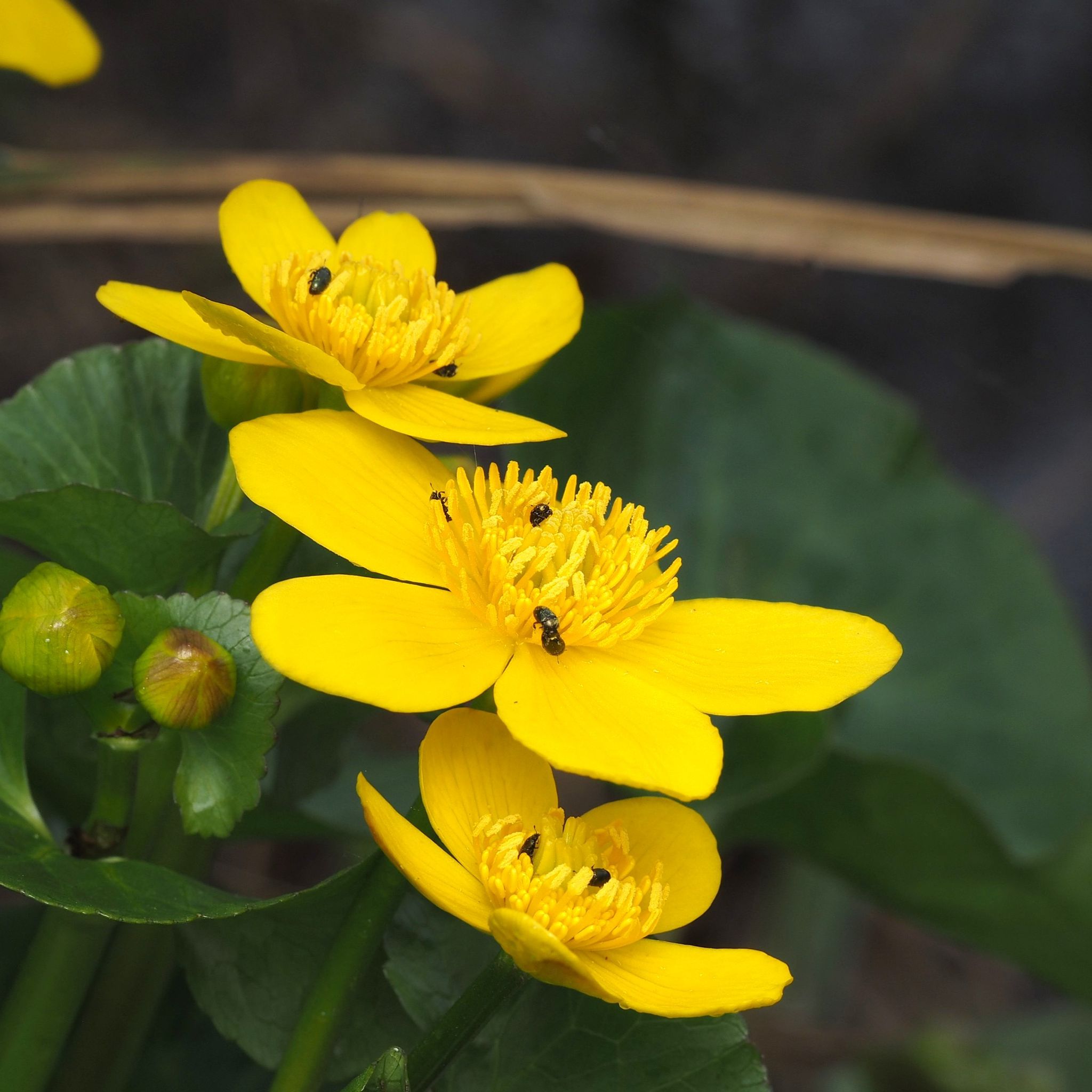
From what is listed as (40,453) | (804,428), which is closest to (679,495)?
(804,428)

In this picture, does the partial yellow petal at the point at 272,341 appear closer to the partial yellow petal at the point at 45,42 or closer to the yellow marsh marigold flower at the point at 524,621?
the yellow marsh marigold flower at the point at 524,621

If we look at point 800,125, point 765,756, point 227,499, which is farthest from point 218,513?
point 800,125

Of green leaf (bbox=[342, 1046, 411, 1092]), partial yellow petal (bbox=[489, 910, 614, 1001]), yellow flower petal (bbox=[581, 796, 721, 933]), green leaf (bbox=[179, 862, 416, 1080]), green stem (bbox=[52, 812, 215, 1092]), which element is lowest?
green stem (bbox=[52, 812, 215, 1092])

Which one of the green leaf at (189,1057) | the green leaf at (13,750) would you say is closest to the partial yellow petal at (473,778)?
the green leaf at (13,750)

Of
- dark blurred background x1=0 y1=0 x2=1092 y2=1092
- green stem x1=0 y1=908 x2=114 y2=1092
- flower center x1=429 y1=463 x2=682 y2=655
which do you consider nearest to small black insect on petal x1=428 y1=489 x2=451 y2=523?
flower center x1=429 y1=463 x2=682 y2=655

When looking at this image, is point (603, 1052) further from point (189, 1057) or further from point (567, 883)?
point (189, 1057)

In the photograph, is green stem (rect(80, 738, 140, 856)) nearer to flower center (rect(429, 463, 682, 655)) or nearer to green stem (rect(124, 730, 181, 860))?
green stem (rect(124, 730, 181, 860))

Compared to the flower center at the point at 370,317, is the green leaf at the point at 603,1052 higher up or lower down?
lower down
